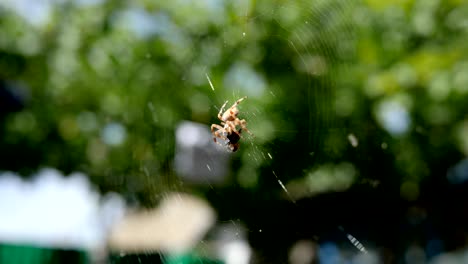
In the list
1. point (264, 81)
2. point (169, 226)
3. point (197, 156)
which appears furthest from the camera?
point (169, 226)

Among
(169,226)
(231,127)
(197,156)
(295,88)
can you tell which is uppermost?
(169,226)

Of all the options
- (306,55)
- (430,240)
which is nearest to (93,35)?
(306,55)

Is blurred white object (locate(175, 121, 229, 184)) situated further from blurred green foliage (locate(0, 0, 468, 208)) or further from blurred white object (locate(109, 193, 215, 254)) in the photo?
blurred white object (locate(109, 193, 215, 254))

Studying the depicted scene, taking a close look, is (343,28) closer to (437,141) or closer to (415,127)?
(415,127)

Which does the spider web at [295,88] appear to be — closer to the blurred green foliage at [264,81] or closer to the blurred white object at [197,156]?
the blurred green foliage at [264,81]

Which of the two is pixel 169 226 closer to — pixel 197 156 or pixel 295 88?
pixel 197 156

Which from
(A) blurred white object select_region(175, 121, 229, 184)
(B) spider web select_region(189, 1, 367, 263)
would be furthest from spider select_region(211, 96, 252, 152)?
(A) blurred white object select_region(175, 121, 229, 184)

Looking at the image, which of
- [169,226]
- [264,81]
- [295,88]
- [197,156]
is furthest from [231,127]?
[169,226]

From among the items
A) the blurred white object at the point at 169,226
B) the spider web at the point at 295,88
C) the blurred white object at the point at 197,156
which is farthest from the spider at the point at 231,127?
the blurred white object at the point at 169,226
